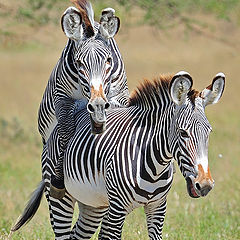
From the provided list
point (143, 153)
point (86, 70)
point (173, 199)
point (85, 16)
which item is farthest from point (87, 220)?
point (173, 199)

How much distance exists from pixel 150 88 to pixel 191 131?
0.72m

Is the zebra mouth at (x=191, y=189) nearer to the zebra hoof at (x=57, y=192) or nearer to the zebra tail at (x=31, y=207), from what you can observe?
the zebra hoof at (x=57, y=192)

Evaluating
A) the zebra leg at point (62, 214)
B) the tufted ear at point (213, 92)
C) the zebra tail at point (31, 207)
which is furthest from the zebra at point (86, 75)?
the tufted ear at point (213, 92)

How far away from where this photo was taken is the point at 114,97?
6.65 metres

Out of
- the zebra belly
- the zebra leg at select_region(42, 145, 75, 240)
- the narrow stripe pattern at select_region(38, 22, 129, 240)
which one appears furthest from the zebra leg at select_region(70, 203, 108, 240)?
the zebra belly

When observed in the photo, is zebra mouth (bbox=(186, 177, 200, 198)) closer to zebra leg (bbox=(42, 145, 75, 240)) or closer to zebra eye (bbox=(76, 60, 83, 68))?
zebra eye (bbox=(76, 60, 83, 68))

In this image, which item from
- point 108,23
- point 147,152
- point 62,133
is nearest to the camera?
point 147,152

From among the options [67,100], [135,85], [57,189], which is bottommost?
[57,189]

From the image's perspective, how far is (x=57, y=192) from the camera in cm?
657

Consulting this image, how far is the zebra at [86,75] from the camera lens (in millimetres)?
5669

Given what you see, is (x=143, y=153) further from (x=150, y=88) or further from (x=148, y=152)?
(x=150, y=88)

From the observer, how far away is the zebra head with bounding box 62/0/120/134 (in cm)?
571

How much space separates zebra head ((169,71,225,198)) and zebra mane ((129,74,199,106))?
10 centimetres

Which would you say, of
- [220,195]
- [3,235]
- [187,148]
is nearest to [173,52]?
[220,195]
